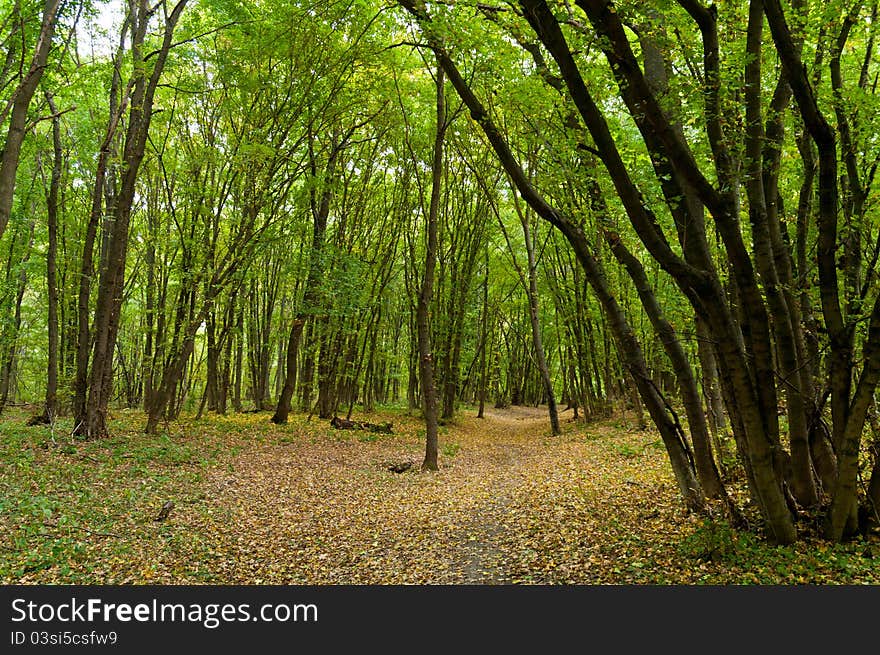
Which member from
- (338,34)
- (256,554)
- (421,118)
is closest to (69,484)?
(256,554)

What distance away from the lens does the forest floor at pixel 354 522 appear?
487 centimetres

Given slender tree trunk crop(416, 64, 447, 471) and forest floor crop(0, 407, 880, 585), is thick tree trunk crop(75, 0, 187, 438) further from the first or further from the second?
slender tree trunk crop(416, 64, 447, 471)

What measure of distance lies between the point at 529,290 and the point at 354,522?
11917 mm

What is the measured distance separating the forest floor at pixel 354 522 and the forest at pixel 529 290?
0.05 metres

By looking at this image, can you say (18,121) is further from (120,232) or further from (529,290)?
(529,290)

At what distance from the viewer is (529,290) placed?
58.3ft

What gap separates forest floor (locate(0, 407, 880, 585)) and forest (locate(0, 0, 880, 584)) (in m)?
0.05

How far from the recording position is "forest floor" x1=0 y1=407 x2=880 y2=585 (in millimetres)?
4867

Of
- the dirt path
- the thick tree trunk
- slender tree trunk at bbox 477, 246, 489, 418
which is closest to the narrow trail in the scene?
the dirt path

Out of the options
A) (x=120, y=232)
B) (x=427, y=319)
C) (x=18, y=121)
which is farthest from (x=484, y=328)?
(x=18, y=121)

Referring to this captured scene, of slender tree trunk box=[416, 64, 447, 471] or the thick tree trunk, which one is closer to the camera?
the thick tree trunk

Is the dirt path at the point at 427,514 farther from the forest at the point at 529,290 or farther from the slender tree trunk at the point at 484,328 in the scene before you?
the slender tree trunk at the point at 484,328

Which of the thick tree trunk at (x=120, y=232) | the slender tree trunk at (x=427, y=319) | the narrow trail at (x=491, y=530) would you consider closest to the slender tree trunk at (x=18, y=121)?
the thick tree trunk at (x=120, y=232)

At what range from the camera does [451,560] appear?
224 inches
